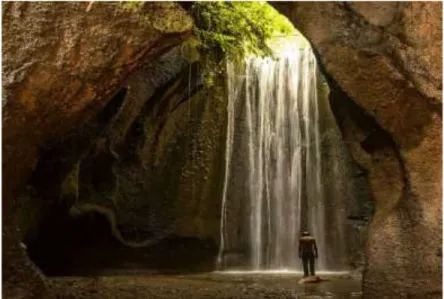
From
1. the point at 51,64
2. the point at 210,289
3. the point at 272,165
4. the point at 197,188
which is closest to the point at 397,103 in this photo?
the point at 51,64

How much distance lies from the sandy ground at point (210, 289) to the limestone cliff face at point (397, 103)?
2.70 m

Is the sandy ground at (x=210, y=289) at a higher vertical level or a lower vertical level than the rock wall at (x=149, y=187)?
lower

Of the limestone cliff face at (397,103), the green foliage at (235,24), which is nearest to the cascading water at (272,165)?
the green foliage at (235,24)

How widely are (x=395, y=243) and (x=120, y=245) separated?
1028 centimetres

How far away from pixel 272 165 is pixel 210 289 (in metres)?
7.25

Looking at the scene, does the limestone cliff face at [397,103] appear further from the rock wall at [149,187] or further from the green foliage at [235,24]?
the rock wall at [149,187]

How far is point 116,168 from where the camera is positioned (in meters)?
15.8

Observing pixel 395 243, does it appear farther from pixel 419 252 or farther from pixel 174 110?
pixel 174 110

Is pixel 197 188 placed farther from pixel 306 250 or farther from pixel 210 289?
pixel 210 289

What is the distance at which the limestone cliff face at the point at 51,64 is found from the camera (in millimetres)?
6527

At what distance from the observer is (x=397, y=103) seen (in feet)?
22.3

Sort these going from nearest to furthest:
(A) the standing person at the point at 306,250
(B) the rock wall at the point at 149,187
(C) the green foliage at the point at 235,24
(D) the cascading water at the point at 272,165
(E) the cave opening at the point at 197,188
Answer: (C) the green foliage at the point at 235,24, (A) the standing person at the point at 306,250, (B) the rock wall at the point at 149,187, (E) the cave opening at the point at 197,188, (D) the cascading water at the point at 272,165

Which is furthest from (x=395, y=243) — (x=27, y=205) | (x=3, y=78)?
(x=27, y=205)

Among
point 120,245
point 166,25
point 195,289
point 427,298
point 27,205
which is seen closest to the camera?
point 427,298
